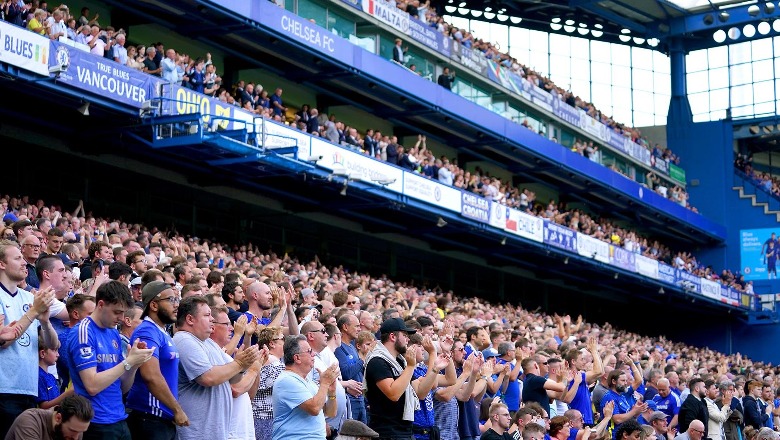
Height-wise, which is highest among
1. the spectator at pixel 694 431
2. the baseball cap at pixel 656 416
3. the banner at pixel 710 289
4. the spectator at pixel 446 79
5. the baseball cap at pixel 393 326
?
the spectator at pixel 446 79

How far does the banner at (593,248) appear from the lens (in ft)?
131

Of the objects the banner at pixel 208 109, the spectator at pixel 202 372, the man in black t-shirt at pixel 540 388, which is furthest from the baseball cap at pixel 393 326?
the banner at pixel 208 109

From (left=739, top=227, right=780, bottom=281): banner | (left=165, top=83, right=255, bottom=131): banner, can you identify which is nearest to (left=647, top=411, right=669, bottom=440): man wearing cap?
(left=165, top=83, right=255, bottom=131): banner

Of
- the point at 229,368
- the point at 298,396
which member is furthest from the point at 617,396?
the point at 229,368

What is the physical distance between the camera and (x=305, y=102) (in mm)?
33156

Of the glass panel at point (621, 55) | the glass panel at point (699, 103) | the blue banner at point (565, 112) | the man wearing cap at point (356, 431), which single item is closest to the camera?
the man wearing cap at point (356, 431)

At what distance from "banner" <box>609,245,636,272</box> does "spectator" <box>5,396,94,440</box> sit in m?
36.2

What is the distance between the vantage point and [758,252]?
5131 cm

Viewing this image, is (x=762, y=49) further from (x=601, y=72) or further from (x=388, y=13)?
(x=388, y=13)

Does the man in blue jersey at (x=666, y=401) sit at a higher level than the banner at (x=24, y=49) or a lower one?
lower

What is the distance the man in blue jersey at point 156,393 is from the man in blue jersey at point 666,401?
981 centimetres

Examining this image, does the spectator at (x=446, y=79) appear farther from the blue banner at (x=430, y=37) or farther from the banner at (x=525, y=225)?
the banner at (x=525, y=225)

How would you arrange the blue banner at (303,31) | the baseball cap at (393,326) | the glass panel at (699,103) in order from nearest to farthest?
the baseball cap at (393,326) < the blue banner at (303,31) < the glass panel at (699,103)

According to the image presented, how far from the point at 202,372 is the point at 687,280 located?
4136 cm
